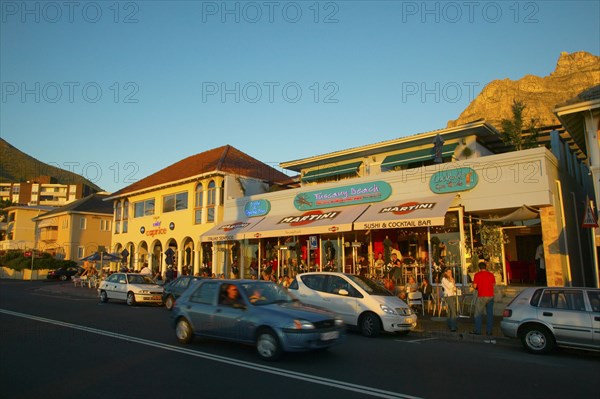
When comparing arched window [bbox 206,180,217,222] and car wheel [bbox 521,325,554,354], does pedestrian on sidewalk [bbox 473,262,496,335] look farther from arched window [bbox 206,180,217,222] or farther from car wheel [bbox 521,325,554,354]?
arched window [bbox 206,180,217,222]

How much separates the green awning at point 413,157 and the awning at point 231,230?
7.57 meters

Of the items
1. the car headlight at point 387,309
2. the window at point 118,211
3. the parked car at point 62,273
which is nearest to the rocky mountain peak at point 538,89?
the window at point 118,211

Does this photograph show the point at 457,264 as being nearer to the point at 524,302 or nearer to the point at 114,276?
the point at 524,302

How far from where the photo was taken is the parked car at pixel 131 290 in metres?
20.4

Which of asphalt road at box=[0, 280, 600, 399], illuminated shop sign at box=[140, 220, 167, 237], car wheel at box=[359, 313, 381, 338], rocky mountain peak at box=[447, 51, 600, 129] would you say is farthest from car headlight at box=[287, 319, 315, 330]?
rocky mountain peak at box=[447, 51, 600, 129]

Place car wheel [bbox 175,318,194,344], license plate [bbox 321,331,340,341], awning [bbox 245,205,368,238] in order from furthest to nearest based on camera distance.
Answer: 1. awning [bbox 245,205,368,238]
2. car wheel [bbox 175,318,194,344]
3. license plate [bbox 321,331,340,341]

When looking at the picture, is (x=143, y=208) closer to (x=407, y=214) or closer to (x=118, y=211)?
(x=118, y=211)

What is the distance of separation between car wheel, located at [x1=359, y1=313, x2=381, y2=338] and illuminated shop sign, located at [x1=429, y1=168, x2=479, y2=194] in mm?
7899

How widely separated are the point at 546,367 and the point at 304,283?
6869 millimetres

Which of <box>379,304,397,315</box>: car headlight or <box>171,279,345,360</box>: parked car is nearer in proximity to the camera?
<box>171,279,345,360</box>: parked car

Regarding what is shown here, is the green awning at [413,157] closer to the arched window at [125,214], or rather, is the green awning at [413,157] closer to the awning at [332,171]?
the awning at [332,171]

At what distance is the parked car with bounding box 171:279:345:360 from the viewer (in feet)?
26.2

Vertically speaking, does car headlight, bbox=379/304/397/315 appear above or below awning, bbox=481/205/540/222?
below

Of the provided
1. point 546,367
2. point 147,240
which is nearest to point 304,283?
point 546,367
